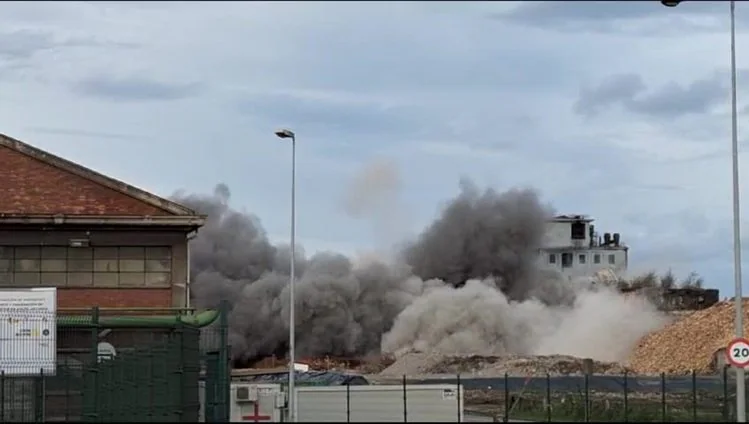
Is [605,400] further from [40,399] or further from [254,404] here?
[40,399]

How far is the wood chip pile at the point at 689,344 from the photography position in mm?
64562

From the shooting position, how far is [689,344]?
6750 centimetres

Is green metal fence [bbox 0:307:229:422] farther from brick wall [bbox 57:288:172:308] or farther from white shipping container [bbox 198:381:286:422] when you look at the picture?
brick wall [bbox 57:288:172:308]

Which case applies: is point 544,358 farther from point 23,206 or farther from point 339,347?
point 23,206

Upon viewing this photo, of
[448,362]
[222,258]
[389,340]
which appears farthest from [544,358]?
[222,258]

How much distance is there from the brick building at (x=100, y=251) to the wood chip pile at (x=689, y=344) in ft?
100

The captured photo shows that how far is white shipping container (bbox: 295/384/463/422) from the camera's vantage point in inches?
1171

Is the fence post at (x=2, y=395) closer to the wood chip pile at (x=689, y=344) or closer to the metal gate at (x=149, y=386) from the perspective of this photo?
the metal gate at (x=149, y=386)

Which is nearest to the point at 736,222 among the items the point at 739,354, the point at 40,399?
the point at 739,354

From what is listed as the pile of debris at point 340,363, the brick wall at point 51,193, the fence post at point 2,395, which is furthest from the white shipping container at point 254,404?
the pile of debris at point 340,363

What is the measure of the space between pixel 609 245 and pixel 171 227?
89.4m

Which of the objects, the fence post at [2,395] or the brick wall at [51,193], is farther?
the brick wall at [51,193]

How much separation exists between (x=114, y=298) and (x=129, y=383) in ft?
54.3

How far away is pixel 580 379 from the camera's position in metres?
51.0
